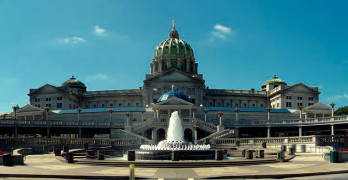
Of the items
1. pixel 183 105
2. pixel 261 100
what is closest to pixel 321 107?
pixel 261 100

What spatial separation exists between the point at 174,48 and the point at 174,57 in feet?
14.1

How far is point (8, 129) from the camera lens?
9194cm

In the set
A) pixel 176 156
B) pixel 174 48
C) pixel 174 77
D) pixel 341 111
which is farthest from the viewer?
pixel 174 48

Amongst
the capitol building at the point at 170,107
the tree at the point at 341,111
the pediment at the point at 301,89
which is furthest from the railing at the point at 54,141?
the tree at the point at 341,111

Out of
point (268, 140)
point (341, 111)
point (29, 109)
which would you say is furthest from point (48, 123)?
point (341, 111)

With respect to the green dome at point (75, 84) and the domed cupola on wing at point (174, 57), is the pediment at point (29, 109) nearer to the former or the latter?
the green dome at point (75, 84)

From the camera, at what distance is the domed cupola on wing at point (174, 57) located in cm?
15362

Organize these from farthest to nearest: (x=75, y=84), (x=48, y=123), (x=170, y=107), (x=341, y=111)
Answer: (x=75, y=84) < (x=341, y=111) < (x=170, y=107) < (x=48, y=123)

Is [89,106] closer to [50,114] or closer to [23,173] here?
[50,114]

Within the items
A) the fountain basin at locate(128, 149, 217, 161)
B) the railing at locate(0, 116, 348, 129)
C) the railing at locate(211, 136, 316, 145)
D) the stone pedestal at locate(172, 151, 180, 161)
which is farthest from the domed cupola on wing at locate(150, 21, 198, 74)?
the stone pedestal at locate(172, 151, 180, 161)

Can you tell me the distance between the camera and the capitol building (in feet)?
313

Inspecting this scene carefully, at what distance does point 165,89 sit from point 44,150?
252ft

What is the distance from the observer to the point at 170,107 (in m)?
103

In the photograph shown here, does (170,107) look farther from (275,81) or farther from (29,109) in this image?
(275,81)
